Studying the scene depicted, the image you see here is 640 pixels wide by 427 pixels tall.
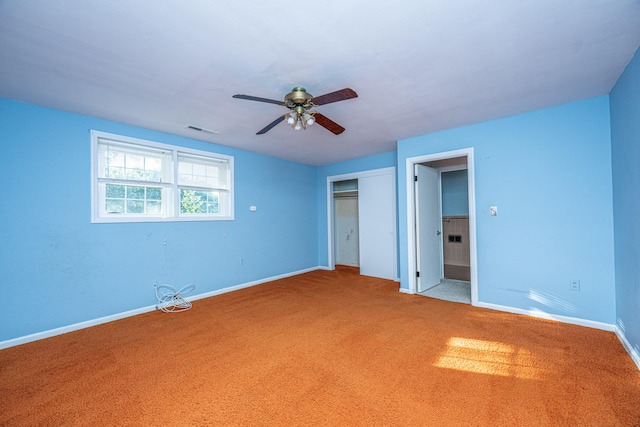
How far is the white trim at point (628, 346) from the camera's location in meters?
2.03

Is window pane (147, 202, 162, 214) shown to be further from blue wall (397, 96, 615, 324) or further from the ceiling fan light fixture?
blue wall (397, 96, 615, 324)

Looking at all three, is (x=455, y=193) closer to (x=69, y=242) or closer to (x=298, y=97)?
(x=298, y=97)

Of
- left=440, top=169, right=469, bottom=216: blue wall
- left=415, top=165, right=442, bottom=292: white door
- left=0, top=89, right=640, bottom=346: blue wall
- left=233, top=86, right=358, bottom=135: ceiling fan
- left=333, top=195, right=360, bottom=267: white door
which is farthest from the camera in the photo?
left=333, top=195, right=360, bottom=267: white door

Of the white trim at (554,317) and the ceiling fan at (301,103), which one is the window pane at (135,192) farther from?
the white trim at (554,317)

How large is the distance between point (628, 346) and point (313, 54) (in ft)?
11.8

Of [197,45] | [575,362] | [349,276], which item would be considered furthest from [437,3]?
[349,276]

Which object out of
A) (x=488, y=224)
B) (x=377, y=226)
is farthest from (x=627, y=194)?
(x=377, y=226)

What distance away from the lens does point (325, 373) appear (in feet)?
6.53

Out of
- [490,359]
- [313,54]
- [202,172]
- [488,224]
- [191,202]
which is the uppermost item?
[313,54]

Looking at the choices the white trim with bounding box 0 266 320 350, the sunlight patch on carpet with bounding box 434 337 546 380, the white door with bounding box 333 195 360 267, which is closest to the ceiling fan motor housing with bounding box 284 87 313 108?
the sunlight patch on carpet with bounding box 434 337 546 380

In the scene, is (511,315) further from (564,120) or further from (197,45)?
(197,45)

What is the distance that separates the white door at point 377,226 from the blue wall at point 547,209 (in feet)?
5.65

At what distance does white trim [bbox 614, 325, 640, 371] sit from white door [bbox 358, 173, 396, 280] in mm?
2937

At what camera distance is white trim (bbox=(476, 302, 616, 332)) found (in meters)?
2.67
